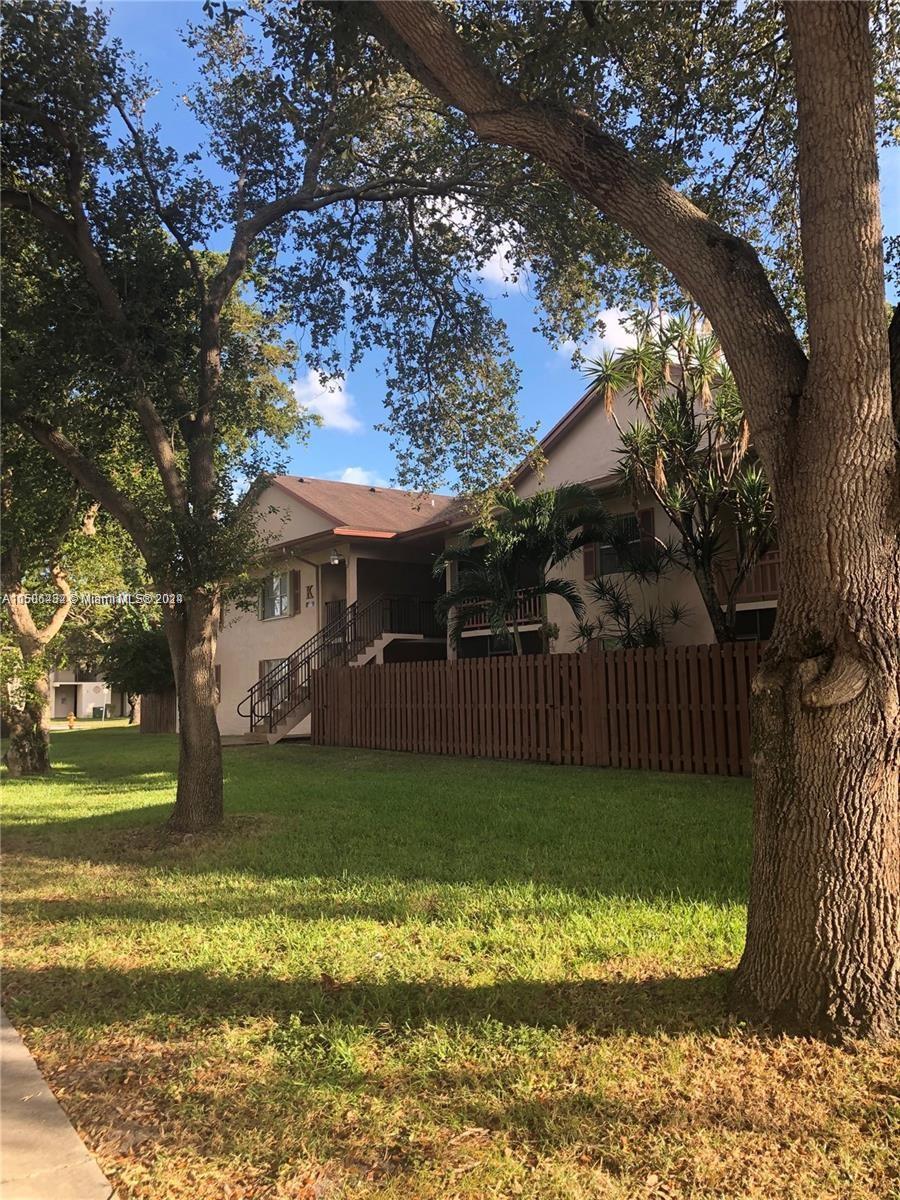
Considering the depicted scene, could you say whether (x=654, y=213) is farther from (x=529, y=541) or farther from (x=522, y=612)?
(x=522, y=612)

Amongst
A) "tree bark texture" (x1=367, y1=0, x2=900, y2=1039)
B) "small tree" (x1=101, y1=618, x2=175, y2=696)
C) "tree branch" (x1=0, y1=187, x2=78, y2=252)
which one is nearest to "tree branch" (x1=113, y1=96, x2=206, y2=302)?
"tree branch" (x1=0, y1=187, x2=78, y2=252)

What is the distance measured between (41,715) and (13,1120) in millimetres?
13717

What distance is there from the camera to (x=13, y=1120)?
317 cm

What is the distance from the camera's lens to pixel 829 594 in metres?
3.40

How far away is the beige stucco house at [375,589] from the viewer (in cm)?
1656

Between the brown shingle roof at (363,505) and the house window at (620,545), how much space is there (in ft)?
15.5

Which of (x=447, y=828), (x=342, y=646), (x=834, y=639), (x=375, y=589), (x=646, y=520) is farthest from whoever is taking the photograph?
(x=375, y=589)

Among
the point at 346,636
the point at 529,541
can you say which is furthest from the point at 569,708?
the point at 346,636

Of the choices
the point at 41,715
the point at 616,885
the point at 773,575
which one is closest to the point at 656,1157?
the point at 616,885

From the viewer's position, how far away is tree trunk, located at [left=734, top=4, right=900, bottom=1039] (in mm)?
3316

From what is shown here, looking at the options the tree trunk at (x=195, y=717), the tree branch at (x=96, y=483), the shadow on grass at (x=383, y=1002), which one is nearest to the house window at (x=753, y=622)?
the tree trunk at (x=195, y=717)

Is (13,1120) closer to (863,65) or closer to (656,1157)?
(656,1157)

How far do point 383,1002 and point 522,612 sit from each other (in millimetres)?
15867

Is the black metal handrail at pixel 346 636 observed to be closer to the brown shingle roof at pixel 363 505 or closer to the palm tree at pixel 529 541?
the brown shingle roof at pixel 363 505
